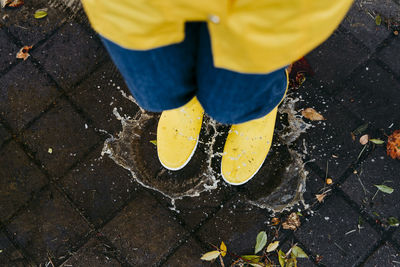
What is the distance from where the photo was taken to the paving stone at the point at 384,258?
1.76 metres

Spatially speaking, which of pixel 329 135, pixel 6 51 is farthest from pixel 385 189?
pixel 6 51

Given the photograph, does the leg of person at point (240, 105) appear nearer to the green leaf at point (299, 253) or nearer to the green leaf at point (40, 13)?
the green leaf at point (299, 253)

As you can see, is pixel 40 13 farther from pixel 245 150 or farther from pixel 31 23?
pixel 245 150

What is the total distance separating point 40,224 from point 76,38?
107cm

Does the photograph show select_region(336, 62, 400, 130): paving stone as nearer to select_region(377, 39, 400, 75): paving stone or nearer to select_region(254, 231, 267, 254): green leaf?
select_region(377, 39, 400, 75): paving stone

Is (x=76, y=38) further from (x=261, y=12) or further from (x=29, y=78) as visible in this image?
(x=261, y=12)

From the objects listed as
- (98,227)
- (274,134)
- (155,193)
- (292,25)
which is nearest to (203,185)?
(155,193)

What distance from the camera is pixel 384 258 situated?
176 centimetres

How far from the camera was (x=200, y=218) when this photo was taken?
1830 millimetres

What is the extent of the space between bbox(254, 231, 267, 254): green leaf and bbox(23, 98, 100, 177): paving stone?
1026 mm

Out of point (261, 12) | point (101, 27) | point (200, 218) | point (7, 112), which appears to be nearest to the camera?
point (261, 12)

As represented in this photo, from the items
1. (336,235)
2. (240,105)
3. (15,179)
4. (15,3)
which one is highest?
(15,3)

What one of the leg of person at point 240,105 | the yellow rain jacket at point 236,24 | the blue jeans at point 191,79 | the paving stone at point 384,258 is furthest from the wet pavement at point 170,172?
the yellow rain jacket at point 236,24

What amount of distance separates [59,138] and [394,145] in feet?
6.07
